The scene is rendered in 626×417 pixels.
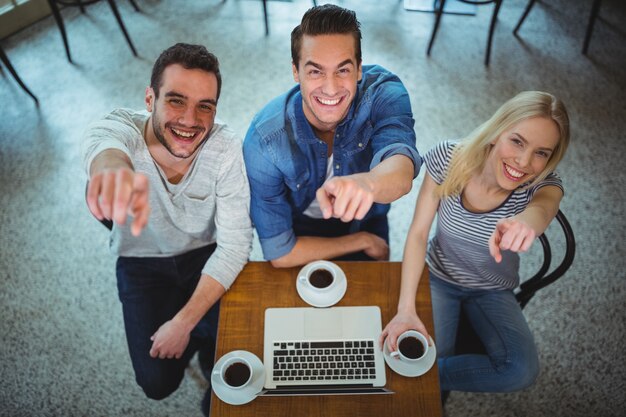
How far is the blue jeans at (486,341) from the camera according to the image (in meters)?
1.49

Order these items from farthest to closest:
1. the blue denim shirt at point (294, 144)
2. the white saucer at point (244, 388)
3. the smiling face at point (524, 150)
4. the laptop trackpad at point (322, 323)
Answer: the blue denim shirt at point (294, 144) < the smiling face at point (524, 150) < the laptop trackpad at point (322, 323) < the white saucer at point (244, 388)

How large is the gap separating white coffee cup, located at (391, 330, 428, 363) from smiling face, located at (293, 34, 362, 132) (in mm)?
680

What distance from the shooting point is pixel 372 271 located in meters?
1.40

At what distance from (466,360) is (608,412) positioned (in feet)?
2.69

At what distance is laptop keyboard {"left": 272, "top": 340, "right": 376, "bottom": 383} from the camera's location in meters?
1.21

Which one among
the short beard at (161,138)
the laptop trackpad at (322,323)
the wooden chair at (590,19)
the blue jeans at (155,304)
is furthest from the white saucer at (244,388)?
the wooden chair at (590,19)

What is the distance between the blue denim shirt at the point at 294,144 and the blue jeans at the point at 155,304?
383mm

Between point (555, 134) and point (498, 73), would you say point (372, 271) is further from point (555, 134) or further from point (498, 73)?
point (498, 73)

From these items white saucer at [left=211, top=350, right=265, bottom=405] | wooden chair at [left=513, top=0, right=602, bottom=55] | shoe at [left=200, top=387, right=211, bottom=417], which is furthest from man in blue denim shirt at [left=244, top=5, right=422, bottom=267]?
wooden chair at [left=513, top=0, right=602, bottom=55]

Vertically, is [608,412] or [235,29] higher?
[235,29]

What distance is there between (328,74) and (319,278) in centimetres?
61

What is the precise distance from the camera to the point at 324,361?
1.22 meters

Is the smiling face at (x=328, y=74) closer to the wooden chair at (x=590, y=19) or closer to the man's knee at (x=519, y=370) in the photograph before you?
the man's knee at (x=519, y=370)

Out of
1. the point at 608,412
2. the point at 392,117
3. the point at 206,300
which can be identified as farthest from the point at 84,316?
the point at 608,412
